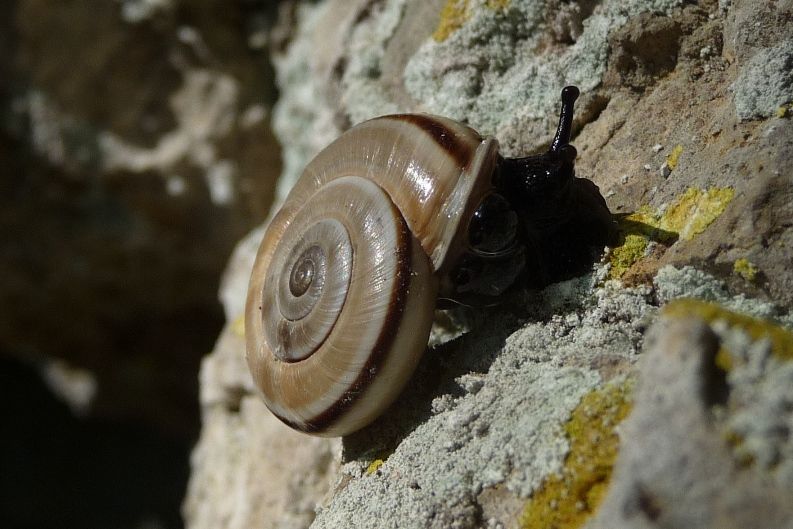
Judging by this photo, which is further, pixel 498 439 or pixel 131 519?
pixel 131 519

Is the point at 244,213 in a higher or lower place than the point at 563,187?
lower

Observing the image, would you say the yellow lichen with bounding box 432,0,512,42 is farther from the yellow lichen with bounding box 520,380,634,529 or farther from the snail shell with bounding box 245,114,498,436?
Answer: the yellow lichen with bounding box 520,380,634,529

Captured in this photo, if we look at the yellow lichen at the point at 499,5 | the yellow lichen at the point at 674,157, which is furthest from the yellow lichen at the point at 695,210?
the yellow lichen at the point at 499,5

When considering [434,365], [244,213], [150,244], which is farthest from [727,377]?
[150,244]

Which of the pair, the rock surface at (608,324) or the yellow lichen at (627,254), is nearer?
the rock surface at (608,324)

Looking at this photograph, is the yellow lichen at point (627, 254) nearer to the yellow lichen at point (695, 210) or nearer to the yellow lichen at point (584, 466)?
the yellow lichen at point (695, 210)

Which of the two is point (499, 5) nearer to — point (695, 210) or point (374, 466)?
point (695, 210)

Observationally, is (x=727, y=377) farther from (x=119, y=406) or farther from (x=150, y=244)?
(x=119, y=406)
